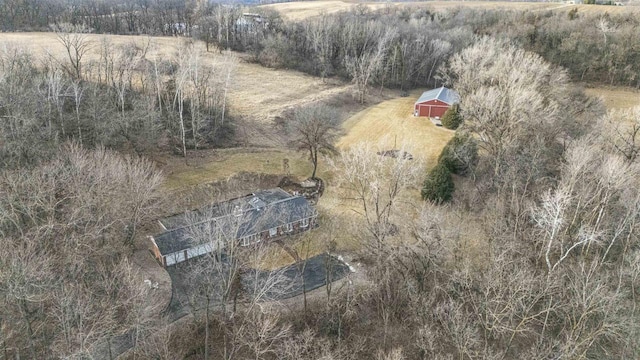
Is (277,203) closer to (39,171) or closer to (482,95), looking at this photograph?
(39,171)

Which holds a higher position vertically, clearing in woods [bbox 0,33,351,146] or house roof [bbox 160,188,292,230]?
clearing in woods [bbox 0,33,351,146]

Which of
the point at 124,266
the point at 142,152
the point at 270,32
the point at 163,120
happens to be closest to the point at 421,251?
the point at 124,266

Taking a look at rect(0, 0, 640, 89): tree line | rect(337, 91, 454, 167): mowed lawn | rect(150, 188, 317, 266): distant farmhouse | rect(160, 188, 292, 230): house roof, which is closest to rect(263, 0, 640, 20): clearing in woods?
rect(0, 0, 640, 89): tree line

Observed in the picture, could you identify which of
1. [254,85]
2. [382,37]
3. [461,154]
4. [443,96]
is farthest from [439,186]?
[382,37]

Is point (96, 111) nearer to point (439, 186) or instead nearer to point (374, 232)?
point (374, 232)

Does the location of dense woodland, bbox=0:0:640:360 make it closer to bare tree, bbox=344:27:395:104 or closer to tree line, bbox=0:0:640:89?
bare tree, bbox=344:27:395:104

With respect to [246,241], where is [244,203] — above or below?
above
